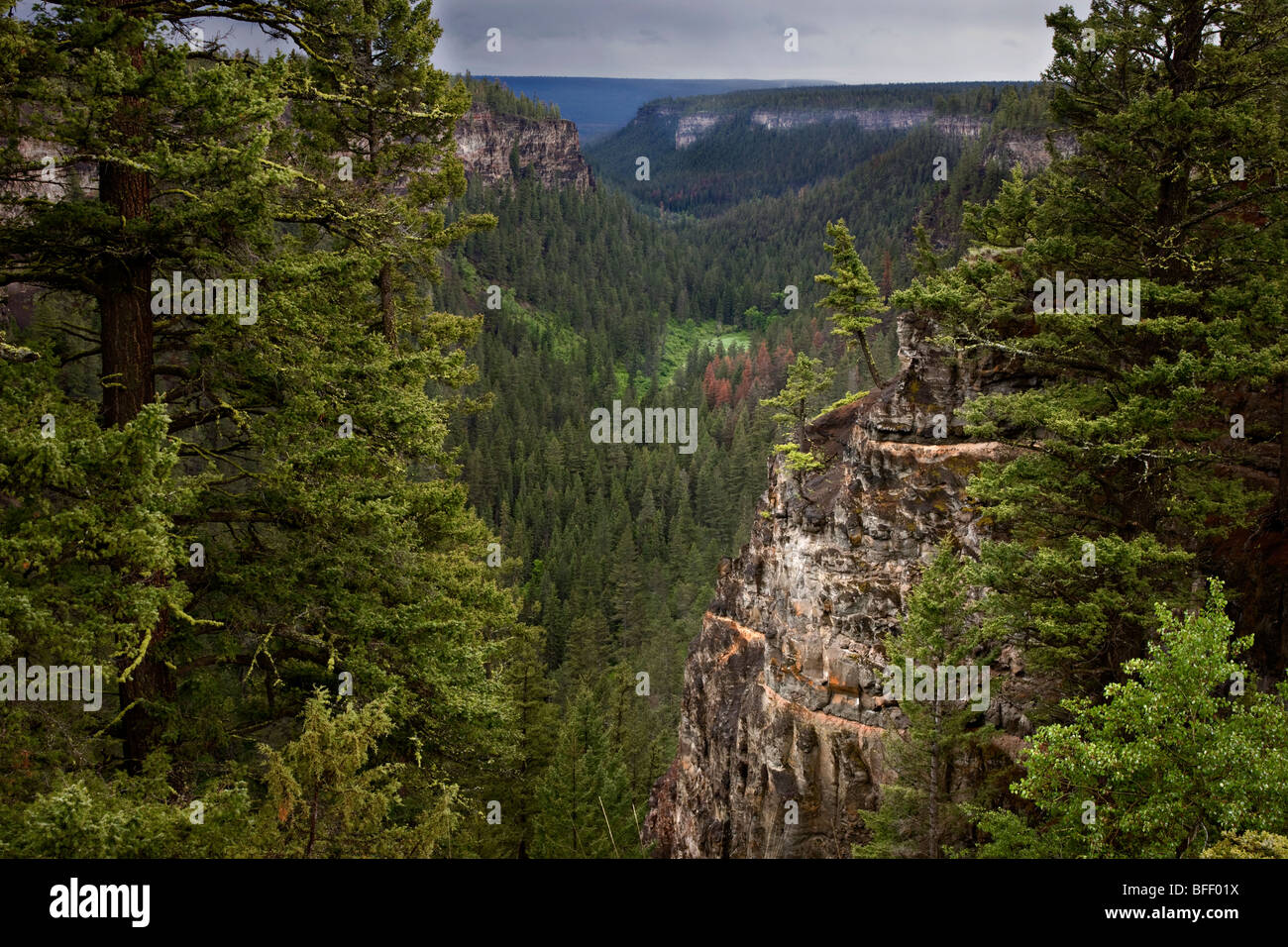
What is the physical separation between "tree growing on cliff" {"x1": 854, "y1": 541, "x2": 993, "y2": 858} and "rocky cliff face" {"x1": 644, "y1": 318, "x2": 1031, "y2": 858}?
3064mm

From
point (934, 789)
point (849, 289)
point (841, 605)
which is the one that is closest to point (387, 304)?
point (934, 789)

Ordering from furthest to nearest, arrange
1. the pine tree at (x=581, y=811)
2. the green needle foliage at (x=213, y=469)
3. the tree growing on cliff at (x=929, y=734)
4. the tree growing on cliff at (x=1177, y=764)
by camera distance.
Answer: the pine tree at (x=581, y=811)
the tree growing on cliff at (x=929, y=734)
the tree growing on cliff at (x=1177, y=764)
the green needle foliage at (x=213, y=469)

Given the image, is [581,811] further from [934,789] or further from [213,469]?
[213,469]

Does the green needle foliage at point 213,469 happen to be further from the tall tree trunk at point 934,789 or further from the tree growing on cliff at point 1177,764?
the tall tree trunk at point 934,789

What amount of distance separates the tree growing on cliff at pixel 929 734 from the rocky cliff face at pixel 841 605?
3064mm

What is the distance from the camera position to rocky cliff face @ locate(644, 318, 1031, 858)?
20.4m

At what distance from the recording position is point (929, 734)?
13922 mm

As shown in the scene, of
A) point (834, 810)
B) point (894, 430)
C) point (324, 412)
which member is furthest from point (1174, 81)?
point (834, 810)

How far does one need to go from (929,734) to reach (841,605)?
28.7 ft

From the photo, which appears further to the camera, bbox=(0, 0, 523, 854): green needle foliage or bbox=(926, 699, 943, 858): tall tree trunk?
bbox=(926, 699, 943, 858): tall tree trunk

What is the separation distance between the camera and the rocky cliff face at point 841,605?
20.4 metres

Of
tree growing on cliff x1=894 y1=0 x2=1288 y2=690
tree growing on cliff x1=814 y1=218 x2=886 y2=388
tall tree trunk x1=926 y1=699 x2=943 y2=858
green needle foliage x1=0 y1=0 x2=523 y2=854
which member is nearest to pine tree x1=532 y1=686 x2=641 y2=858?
tall tree trunk x1=926 y1=699 x2=943 y2=858

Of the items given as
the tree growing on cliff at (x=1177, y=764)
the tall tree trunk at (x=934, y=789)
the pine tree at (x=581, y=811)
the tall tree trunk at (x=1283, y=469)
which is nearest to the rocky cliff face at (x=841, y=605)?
the tall tree trunk at (x=934, y=789)

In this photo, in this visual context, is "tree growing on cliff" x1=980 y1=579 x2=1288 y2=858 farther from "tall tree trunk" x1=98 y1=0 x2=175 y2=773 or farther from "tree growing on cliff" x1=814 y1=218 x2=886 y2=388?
"tree growing on cliff" x1=814 y1=218 x2=886 y2=388
